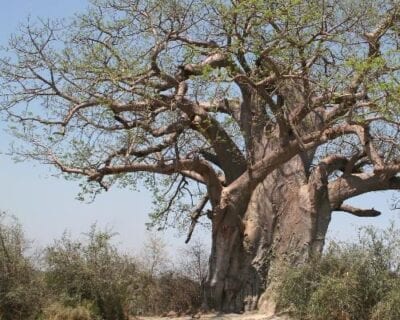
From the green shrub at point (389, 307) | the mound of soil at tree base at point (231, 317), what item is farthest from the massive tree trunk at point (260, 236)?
the green shrub at point (389, 307)

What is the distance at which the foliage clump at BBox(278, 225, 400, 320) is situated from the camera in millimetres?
11867

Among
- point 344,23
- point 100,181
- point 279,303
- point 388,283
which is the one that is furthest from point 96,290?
point 344,23

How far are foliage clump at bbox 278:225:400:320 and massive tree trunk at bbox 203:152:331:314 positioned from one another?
2573 mm

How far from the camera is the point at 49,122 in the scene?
1555 centimetres

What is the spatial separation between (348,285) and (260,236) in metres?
4.39

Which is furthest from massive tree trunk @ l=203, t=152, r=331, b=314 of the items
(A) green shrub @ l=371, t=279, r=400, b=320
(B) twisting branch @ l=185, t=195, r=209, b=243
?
(A) green shrub @ l=371, t=279, r=400, b=320

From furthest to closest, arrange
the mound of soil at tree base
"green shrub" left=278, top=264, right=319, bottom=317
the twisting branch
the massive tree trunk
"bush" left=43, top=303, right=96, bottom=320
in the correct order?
1. the twisting branch
2. the massive tree trunk
3. the mound of soil at tree base
4. "bush" left=43, top=303, right=96, bottom=320
5. "green shrub" left=278, top=264, right=319, bottom=317

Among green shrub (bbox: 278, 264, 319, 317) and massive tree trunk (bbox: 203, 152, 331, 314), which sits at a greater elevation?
massive tree trunk (bbox: 203, 152, 331, 314)

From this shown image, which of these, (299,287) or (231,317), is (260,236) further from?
(299,287)

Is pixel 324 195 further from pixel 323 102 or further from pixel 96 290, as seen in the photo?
pixel 96 290

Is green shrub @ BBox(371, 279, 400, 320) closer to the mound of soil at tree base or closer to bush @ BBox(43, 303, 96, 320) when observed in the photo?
the mound of soil at tree base

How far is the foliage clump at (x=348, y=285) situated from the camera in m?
11.9

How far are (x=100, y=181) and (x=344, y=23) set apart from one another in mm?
6408

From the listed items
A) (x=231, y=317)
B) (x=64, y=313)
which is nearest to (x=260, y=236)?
(x=231, y=317)
